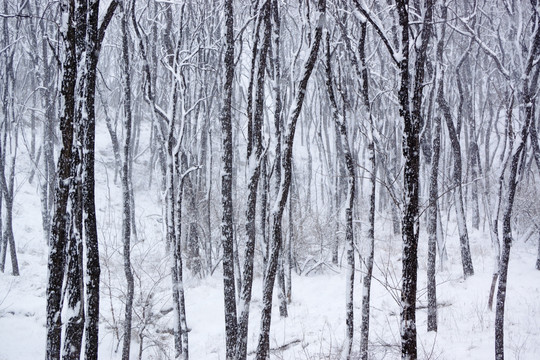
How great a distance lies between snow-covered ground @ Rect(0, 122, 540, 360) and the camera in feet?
27.4

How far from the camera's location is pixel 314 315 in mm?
11195

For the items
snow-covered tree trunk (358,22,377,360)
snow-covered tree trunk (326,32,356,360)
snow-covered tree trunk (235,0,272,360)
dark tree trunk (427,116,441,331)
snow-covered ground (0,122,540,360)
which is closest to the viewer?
snow-covered tree trunk (235,0,272,360)

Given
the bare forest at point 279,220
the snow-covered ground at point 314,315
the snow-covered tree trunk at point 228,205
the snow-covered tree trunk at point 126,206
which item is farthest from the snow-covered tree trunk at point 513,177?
the snow-covered tree trunk at point 126,206

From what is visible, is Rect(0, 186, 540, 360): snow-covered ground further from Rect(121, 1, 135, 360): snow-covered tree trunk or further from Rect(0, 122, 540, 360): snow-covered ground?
Rect(121, 1, 135, 360): snow-covered tree trunk

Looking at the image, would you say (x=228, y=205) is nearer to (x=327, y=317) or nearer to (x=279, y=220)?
(x=279, y=220)

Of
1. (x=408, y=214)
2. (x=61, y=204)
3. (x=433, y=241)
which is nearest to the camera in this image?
(x=408, y=214)

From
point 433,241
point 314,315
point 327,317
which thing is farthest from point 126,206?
point 433,241

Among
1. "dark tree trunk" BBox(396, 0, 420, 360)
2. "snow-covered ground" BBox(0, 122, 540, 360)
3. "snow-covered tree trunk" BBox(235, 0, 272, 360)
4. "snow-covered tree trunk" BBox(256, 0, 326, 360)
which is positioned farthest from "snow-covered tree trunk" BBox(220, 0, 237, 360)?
"dark tree trunk" BBox(396, 0, 420, 360)

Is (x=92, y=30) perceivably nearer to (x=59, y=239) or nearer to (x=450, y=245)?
(x=59, y=239)

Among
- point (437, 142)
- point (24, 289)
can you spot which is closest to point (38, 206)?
point (24, 289)

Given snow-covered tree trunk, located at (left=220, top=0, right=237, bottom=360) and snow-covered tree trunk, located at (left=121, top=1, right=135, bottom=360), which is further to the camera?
snow-covered tree trunk, located at (left=121, top=1, right=135, bottom=360)

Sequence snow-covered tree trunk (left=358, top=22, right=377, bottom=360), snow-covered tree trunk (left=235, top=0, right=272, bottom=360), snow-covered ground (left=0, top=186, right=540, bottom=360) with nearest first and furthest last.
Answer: snow-covered tree trunk (left=235, top=0, right=272, bottom=360), snow-covered tree trunk (left=358, top=22, right=377, bottom=360), snow-covered ground (left=0, top=186, right=540, bottom=360)

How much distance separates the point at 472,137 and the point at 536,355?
1325 centimetres

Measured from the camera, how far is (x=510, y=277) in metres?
11.6
